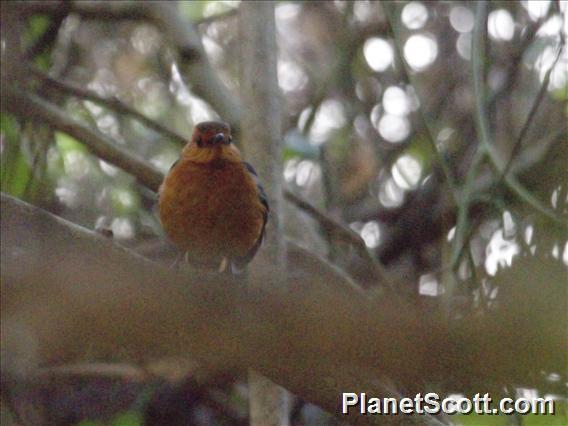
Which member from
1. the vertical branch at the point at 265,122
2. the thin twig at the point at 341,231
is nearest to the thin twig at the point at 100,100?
the thin twig at the point at 341,231

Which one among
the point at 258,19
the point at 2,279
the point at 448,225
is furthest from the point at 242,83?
the point at 2,279

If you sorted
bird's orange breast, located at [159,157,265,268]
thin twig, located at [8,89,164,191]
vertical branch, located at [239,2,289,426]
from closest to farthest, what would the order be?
vertical branch, located at [239,2,289,426] → bird's orange breast, located at [159,157,265,268] → thin twig, located at [8,89,164,191]

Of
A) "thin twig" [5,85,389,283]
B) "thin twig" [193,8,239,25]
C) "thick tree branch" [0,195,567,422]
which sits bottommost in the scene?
"thick tree branch" [0,195,567,422]

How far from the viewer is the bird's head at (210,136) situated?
328 centimetres

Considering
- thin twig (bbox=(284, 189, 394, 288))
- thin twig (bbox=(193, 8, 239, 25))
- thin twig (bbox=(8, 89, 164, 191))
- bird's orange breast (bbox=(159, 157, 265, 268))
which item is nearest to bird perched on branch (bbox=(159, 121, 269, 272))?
bird's orange breast (bbox=(159, 157, 265, 268))

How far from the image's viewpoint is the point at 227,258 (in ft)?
11.3

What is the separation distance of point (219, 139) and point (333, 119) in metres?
1.47

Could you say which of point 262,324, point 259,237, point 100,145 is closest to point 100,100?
point 100,145

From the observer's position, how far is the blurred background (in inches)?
125

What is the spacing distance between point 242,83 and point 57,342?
2.34m

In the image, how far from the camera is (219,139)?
329 cm

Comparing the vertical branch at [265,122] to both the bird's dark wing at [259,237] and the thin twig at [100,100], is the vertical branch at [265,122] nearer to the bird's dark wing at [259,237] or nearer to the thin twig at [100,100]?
the bird's dark wing at [259,237]

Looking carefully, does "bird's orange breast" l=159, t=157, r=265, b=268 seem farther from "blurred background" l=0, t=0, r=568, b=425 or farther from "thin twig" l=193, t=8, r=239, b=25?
"thin twig" l=193, t=8, r=239, b=25

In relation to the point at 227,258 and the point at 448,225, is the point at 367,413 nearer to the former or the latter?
the point at 227,258
